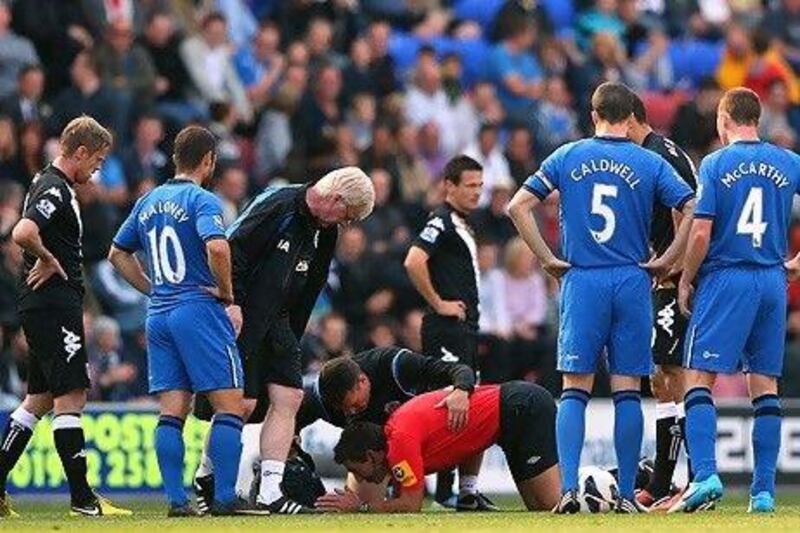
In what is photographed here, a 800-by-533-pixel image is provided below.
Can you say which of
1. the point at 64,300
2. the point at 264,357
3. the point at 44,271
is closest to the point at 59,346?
the point at 64,300

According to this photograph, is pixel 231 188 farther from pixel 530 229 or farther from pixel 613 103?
pixel 613 103

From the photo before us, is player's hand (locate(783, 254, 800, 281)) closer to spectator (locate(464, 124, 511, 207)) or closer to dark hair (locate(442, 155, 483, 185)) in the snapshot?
dark hair (locate(442, 155, 483, 185))

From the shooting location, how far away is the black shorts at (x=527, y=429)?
16438mm

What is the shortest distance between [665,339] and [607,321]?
1242 mm

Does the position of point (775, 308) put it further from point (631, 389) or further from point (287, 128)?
point (287, 128)

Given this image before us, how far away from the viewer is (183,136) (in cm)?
1555

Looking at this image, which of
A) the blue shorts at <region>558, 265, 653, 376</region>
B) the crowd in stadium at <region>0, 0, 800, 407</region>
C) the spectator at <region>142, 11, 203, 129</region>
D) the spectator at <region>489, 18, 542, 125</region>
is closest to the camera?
the blue shorts at <region>558, 265, 653, 376</region>

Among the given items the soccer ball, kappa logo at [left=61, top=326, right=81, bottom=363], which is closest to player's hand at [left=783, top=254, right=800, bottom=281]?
the soccer ball

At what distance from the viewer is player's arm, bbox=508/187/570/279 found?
50.5 ft

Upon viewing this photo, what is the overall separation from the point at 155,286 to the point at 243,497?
2266mm

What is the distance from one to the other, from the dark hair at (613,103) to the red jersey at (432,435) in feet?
7.03

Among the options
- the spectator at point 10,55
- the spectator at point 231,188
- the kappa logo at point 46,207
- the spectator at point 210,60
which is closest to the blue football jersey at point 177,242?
the kappa logo at point 46,207

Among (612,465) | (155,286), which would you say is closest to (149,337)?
(155,286)

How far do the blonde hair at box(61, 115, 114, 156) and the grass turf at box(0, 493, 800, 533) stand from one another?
243 centimetres
